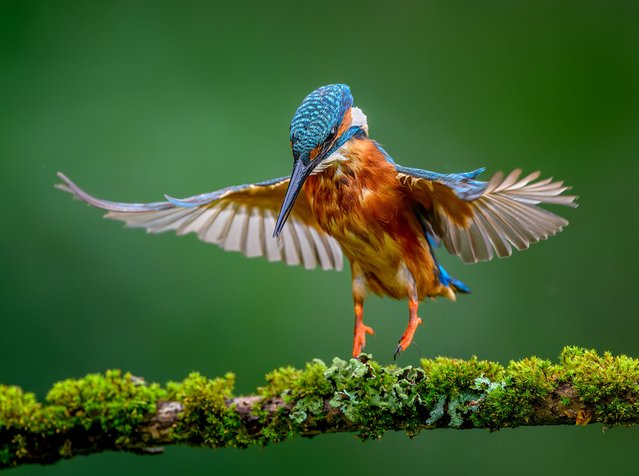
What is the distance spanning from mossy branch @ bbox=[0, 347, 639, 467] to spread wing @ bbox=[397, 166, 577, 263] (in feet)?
1.34

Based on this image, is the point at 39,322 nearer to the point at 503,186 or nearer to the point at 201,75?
the point at 201,75

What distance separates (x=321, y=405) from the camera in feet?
7.89

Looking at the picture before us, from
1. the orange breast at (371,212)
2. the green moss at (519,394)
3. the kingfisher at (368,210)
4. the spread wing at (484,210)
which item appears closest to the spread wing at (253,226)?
the kingfisher at (368,210)

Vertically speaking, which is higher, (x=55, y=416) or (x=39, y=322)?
(x=39, y=322)

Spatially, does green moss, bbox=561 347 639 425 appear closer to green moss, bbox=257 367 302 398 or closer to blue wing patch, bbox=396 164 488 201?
blue wing patch, bbox=396 164 488 201

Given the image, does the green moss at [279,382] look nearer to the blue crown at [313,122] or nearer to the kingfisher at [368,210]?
the kingfisher at [368,210]

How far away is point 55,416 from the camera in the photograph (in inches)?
98.5

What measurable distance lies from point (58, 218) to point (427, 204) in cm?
285

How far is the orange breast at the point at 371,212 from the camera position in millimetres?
2746

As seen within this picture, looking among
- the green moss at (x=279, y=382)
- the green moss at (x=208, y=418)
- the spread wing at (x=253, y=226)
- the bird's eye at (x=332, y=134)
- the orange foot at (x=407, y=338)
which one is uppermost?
the bird's eye at (x=332, y=134)

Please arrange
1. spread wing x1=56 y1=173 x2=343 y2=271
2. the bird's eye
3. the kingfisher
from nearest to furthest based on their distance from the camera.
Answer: the kingfisher < the bird's eye < spread wing x1=56 y1=173 x2=343 y2=271

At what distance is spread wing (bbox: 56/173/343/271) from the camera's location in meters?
3.14

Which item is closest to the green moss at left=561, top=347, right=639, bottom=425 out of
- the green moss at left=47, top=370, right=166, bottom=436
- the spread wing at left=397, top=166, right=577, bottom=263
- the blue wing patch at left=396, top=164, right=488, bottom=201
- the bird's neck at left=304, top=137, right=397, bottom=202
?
the spread wing at left=397, top=166, right=577, bottom=263

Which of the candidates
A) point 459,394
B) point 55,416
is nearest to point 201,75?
point 55,416
